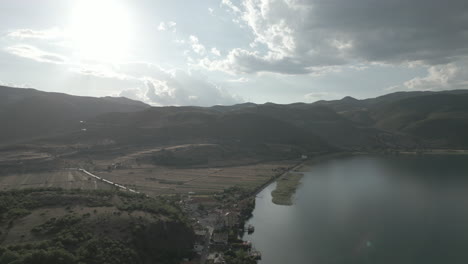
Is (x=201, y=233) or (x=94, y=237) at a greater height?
(x=94, y=237)

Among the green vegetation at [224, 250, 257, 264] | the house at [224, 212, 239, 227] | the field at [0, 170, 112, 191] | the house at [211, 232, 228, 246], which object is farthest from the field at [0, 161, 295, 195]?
the green vegetation at [224, 250, 257, 264]

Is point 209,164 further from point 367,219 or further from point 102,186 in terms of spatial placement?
point 367,219

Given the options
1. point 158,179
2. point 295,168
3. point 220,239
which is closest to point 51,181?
point 158,179

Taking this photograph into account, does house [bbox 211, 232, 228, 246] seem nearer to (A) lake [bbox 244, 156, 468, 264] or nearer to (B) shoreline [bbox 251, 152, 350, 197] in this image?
(A) lake [bbox 244, 156, 468, 264]

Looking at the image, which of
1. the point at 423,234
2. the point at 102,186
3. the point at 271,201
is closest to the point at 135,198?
the point at 102,186

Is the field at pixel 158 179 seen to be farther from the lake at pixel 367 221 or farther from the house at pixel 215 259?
the house at pixel 215 259
